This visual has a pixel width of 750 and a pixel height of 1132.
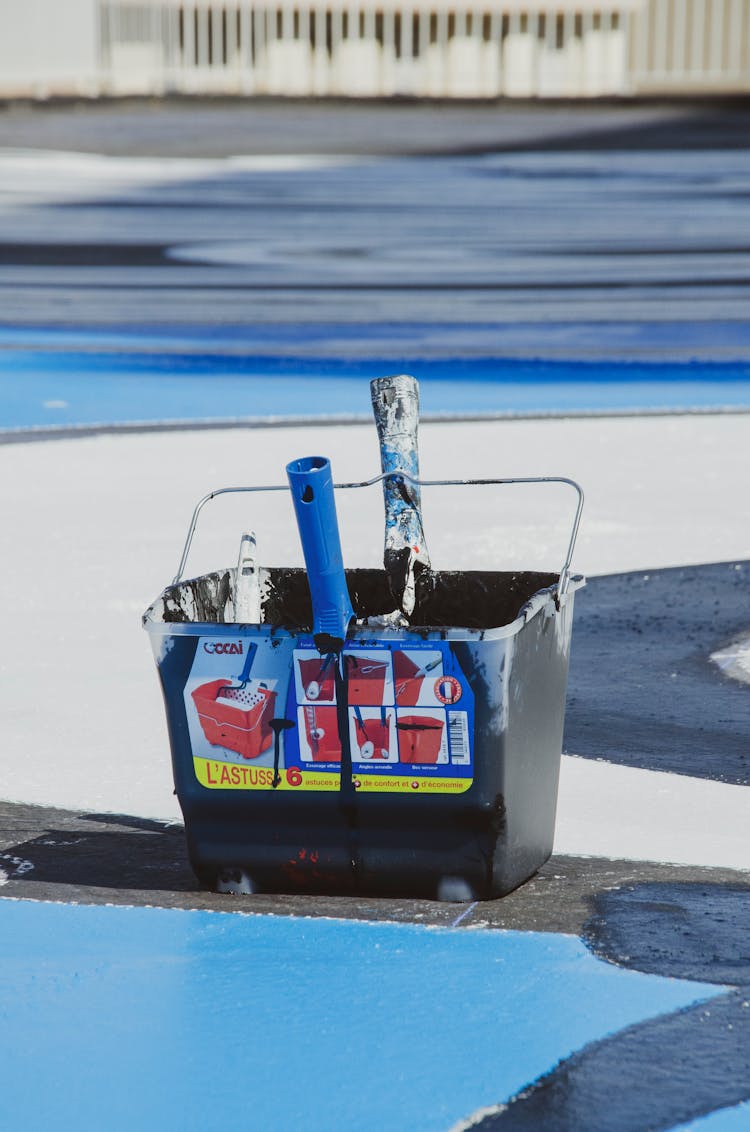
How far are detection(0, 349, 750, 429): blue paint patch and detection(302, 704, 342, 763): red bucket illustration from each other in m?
6.80

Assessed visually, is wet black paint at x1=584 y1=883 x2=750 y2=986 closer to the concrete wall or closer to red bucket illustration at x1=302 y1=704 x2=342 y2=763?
red bucket illustration at x1=302 y1=704 x2=342 y2=763

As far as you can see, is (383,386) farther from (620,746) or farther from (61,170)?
(61,170)

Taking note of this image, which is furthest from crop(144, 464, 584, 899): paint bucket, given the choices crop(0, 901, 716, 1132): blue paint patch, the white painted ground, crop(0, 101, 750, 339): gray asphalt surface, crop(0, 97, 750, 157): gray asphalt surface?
crop(0, 97, 750, 157): gray asphalt surface

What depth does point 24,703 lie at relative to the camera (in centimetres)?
454

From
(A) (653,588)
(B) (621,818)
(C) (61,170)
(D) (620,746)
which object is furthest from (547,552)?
(C) (61,170)

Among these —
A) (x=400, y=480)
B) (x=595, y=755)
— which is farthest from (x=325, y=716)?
(x=595, y=755)

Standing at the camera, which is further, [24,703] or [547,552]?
[547,552]

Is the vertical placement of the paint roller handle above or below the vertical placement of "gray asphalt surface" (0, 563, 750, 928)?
above

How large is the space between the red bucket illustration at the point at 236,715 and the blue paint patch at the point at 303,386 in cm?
670

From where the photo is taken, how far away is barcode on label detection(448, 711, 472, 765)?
9.70 feet

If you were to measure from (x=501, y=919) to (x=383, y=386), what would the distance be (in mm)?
933

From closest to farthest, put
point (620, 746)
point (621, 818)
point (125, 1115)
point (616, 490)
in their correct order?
point (125, 1115)
point (621, 818)
point (620, 746)
point (616, 490)

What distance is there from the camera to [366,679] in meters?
2.96

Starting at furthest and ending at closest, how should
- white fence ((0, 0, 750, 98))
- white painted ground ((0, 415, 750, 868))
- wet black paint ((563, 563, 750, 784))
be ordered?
1. white fence ((0, 0, 750, 98))
2. wet black paint ((563, 563, 750, 784))
3. white painted ground ((0, 415, 750, 868))
